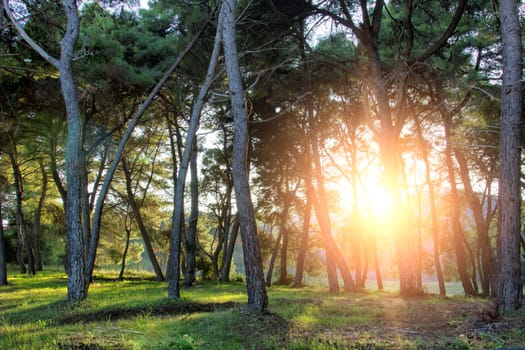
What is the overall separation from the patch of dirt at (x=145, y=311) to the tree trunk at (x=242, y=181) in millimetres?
1253

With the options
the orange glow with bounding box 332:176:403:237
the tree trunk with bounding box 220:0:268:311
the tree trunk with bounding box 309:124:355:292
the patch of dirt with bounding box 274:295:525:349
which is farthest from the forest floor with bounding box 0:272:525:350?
the orange glow with bounding box 332:176:403:237

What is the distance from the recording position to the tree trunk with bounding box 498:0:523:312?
583 cm

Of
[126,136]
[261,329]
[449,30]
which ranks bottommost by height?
[261,329]

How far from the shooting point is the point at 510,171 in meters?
6.00

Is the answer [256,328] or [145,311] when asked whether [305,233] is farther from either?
[256,328]

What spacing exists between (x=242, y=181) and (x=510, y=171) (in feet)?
13.4

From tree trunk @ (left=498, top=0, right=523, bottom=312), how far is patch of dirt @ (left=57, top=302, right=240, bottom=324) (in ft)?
14.8

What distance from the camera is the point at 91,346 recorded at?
13.3 ft

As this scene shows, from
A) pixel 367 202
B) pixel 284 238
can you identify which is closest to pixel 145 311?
pixel 367 202

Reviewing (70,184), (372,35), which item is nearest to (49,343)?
(70,184)

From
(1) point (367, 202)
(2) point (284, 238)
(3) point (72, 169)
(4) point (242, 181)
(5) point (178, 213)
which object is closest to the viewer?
(4) point (242, 181)

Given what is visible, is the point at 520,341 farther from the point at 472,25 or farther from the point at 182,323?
the point at 472,25

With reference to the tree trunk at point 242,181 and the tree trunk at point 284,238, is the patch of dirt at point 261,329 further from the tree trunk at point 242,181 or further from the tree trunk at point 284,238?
the tree trunk at point 284,238

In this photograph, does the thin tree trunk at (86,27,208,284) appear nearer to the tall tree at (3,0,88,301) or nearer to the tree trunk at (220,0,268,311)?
the tall tree at (3,0,88,301)
